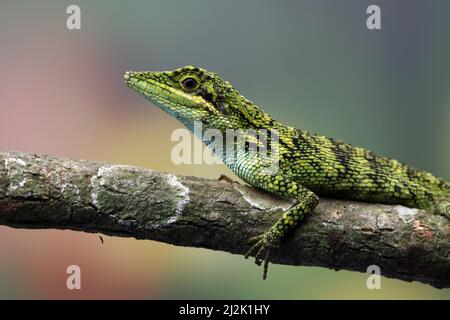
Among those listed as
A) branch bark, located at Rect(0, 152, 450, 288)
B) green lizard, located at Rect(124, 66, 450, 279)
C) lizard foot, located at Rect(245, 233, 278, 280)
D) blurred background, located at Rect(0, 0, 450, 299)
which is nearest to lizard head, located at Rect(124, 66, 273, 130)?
green lizard, located at Rect(124, 66, 450, 279)

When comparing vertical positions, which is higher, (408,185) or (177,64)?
(177,64)

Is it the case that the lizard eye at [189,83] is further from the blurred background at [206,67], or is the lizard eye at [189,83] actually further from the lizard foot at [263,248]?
the blurred background at [206,67]

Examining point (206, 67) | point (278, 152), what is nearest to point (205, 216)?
point (278, 152)

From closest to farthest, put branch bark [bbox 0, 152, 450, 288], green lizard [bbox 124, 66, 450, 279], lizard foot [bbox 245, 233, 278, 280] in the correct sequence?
branch bark [bbox 0, 152, 450, 288] < lizard foot [bbox 245, 233, 278, 280] < green lizard [bbox 124, 66, 450, 279]

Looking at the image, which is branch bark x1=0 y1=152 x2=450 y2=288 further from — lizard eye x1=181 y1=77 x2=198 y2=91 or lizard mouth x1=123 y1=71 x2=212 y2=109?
lizard eye x1=181 y1=77 x2=198 y2=91
